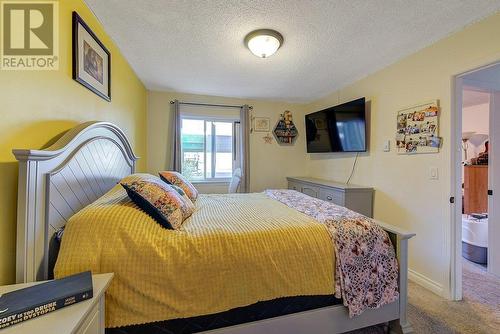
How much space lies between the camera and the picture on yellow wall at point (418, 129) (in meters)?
2.09

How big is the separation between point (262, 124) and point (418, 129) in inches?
94.9

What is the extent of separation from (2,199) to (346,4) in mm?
2253

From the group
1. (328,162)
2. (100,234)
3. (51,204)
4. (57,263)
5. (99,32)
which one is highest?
(99,32)

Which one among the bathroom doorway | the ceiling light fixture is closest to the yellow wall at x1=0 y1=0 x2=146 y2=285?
the ceiling light fixture

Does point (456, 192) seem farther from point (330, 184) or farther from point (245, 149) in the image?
point (245, 149)

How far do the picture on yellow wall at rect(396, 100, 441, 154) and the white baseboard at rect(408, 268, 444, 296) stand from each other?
123 cm

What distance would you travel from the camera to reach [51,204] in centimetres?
108

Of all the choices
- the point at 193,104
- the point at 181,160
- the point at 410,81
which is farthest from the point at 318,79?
the point at 181,160

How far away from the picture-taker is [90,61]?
1.65m

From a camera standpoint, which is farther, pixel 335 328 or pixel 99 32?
pixel 99 32

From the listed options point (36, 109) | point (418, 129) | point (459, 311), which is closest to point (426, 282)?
point (459, 311)

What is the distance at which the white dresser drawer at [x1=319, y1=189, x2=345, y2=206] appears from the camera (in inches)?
111

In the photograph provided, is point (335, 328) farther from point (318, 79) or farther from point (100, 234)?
point (318, 79)

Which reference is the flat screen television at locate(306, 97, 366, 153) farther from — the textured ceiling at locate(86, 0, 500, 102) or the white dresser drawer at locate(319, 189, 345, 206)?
the white dresser drawer at locate(319, 189, 345, 206)
